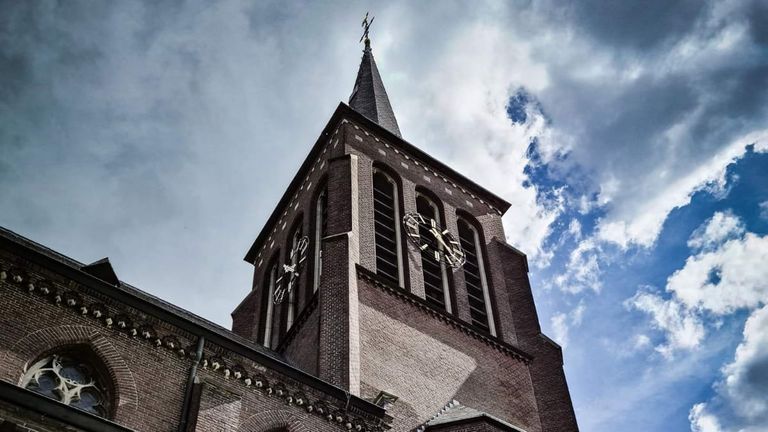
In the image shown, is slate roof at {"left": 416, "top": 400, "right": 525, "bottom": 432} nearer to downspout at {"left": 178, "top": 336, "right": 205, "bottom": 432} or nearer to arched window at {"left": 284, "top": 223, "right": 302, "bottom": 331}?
downspout at {"left": 178, "top": 336, "right": 205, "bottom": 432}

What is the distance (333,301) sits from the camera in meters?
20.4

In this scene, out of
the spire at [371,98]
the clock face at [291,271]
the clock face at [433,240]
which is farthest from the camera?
the spire at [371,98]

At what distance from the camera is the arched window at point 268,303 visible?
2681cm

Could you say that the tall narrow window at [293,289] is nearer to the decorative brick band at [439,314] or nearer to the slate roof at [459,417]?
the decorative brick band at [439,314]

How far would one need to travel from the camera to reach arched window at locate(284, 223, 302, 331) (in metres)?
25.2

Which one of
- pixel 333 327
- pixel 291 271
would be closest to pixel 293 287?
pixel 291 271

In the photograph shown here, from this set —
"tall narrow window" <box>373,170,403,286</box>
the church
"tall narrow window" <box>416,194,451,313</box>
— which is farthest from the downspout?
"tall narrow window" <box>416,194,451,313</box>

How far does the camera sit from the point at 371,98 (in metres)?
35.6

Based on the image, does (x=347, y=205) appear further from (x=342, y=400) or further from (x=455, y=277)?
(x=342, y=400)

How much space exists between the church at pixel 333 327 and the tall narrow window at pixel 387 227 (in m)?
0.06

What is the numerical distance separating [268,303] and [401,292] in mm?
7504

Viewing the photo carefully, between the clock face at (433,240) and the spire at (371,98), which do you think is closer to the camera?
the clock face at (433,240)

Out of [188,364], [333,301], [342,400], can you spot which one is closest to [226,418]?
[188,364]

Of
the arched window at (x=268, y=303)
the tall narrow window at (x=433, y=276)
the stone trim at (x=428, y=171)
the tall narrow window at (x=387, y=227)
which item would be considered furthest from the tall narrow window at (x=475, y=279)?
the arched window at (x=268, y=303)
